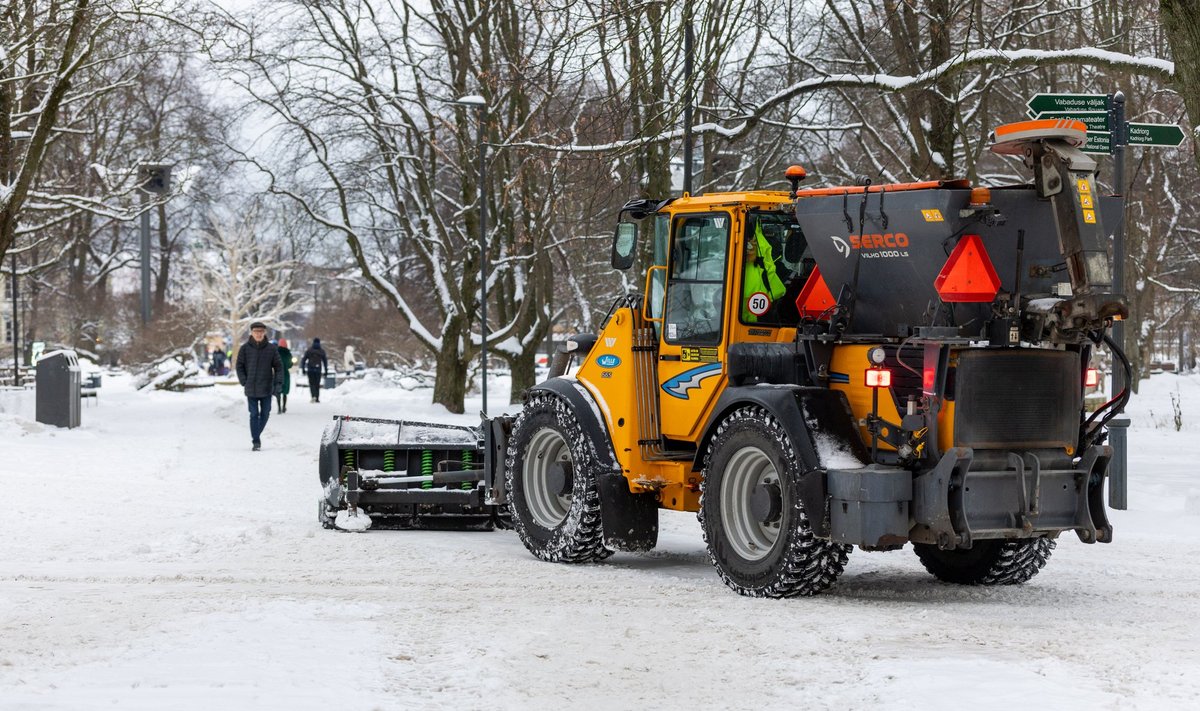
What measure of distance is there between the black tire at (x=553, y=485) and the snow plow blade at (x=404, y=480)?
61 cm

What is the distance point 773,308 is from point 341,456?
439 centimetres

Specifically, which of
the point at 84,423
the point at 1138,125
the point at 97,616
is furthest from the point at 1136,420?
the point at 97,616

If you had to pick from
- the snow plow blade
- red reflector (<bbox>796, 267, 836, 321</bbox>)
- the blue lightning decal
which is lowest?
the snow plow blade

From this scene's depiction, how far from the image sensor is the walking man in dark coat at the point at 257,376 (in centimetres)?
2061

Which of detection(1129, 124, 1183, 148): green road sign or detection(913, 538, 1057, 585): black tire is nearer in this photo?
detection(913, 538, 1057, 585): black tire

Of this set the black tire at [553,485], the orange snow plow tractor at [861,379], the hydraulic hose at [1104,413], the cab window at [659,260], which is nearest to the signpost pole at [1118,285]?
the hydraulic hose at [1104,413]

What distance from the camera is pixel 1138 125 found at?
1239cm

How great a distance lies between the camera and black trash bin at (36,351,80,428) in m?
23.3

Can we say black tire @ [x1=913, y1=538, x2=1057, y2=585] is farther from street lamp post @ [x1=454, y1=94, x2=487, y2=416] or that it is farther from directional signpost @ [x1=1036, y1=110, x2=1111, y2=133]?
street lamp post @ [x1=454, y1=94, x2=487, y2=416]

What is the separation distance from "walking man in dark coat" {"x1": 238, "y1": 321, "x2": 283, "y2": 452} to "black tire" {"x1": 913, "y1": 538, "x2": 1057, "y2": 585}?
42.6 ft

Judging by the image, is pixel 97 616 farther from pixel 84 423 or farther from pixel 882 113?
pixel 882 113

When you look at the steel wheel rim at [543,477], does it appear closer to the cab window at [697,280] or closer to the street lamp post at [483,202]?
the cab window at [697,280]

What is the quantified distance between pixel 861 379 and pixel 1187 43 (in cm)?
413

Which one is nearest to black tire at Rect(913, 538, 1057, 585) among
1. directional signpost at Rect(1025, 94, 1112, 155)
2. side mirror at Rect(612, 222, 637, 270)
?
side mirror at Rect(612, 222, 637, 270)
